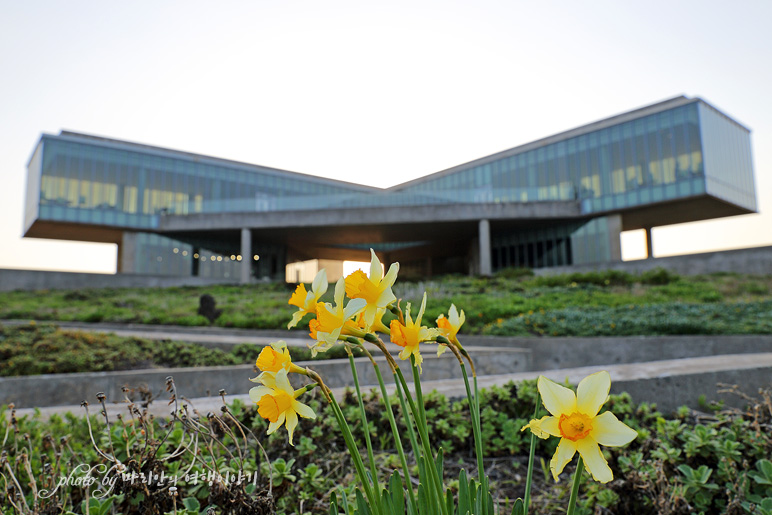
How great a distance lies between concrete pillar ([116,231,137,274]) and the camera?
33188mm

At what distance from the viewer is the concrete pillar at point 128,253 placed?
109ft

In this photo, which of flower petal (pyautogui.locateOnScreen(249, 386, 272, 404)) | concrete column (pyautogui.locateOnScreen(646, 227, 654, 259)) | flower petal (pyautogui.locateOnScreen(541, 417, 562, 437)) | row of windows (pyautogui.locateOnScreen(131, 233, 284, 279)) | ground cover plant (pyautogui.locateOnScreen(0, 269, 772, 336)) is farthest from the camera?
concrete column (pyautogui.locateOnScreen(646, 227, 654, 259))

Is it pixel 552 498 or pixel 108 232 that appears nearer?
pixel 552 498

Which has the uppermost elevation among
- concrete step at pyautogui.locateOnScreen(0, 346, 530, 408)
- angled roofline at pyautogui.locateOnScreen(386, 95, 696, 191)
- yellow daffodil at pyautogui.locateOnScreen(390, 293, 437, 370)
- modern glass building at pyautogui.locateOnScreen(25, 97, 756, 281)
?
angled roofline at pyautogui.locateOnScreen(386, 95, 696, 191)

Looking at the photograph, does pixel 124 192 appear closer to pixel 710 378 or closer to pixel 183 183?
pixel 183 183

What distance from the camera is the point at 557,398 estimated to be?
1.08 m

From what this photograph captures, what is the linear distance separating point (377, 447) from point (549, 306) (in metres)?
11.1

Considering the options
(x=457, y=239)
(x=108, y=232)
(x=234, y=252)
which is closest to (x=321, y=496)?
(x=457, y=239)

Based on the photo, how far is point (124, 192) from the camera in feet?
114

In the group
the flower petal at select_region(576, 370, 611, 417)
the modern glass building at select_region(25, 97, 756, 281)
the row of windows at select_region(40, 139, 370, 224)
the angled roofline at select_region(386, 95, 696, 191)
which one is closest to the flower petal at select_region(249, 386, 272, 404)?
the flower petal at select_region(576, 370, 611, 417)

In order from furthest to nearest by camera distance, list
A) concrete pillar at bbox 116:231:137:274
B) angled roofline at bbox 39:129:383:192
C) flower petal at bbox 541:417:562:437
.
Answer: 1. angled roofline at bbox 39:129:383:192
2. concrete pillar at bbox 116:231:137:274
3. flower petal at bbox 541:417:562:437

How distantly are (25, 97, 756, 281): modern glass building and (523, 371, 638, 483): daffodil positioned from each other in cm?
2530

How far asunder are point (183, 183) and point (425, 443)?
40095 mm

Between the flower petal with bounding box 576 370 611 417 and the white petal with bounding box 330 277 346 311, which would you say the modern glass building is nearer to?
the white petal with bounding box 330 277 346 311
